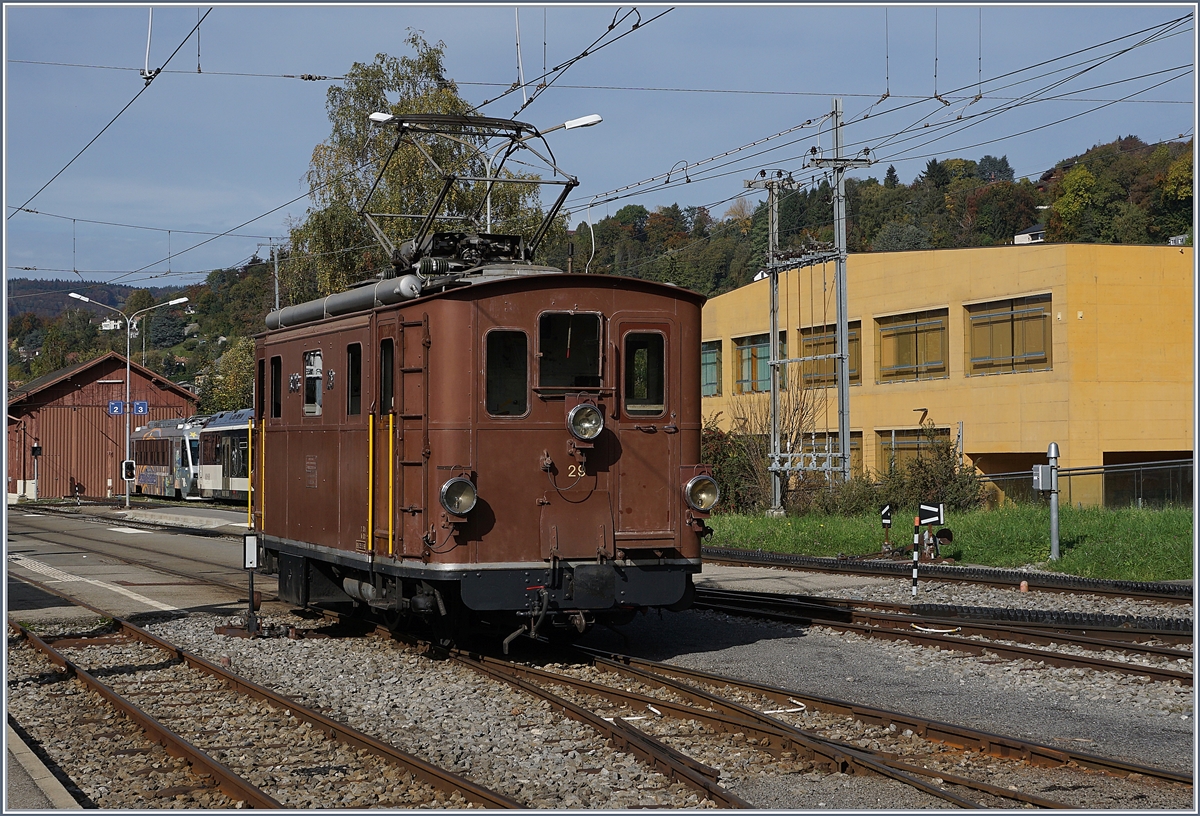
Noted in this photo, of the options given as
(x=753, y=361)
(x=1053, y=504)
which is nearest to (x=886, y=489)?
(x=1053, y=504)

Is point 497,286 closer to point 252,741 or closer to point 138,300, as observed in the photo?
point 252,741

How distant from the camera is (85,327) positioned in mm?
156375

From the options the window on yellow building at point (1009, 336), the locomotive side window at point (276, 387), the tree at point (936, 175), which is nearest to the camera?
the locomotive side window at point (276, 387)

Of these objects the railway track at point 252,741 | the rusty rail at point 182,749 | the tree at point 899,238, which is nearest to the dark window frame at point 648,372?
the railway track at point 252,741

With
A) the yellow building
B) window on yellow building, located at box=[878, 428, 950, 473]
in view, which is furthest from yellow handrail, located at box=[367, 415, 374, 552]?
window on yellow building, located at box=[878, 428, 950, 473]

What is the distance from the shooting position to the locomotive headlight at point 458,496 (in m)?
10.3

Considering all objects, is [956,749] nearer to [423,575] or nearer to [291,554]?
[423,575]

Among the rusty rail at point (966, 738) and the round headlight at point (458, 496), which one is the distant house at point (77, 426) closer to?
the round headlight at point (458, 496)

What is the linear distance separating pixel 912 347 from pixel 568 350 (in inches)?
1138

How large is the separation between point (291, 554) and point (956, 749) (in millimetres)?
8103

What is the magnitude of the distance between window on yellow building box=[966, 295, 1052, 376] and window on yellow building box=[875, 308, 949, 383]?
3.81 ft

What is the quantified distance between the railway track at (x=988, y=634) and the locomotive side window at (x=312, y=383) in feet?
17.6

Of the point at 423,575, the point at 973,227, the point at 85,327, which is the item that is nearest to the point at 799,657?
the point at 423,575

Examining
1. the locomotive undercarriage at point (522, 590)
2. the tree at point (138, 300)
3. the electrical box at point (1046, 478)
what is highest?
the tree at point (138, 300)
